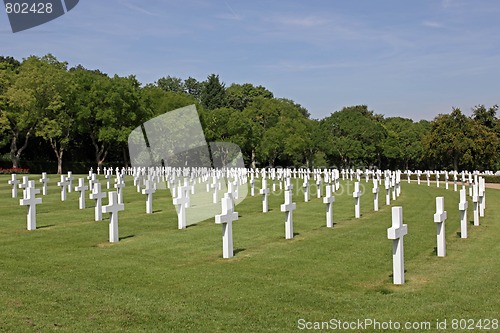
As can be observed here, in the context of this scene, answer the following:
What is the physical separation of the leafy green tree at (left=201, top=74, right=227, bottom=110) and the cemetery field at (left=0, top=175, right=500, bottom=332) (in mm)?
89619

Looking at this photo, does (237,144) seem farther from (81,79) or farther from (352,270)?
(352,270)

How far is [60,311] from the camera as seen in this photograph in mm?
7258

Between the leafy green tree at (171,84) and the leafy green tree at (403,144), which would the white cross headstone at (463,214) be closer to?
the leafy green tree at (403,144)

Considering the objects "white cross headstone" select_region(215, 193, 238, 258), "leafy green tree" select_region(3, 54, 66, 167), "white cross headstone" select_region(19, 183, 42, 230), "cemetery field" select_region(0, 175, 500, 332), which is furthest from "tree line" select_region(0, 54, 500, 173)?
"white cross headstone" select_region(215, 193, 238, 258)

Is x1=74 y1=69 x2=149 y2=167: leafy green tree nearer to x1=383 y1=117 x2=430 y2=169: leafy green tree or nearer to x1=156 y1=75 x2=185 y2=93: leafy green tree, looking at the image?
x1=383 y1=117 x2=430 y2=169: leafy green tree

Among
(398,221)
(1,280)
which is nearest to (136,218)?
(1,280)

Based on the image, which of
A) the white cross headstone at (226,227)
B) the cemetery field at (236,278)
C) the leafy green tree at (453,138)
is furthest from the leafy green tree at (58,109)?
the white cross headstone at (226,227)

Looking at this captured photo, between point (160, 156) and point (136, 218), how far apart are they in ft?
113

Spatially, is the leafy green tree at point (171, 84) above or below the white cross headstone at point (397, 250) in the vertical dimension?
above

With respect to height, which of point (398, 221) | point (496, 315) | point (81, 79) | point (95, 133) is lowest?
point (496, 315)

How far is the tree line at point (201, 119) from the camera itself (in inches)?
2304

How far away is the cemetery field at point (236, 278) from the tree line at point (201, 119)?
45454 millimetres

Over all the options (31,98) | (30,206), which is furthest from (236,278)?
(31,98)

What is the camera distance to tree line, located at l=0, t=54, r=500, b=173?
58.5 metres
